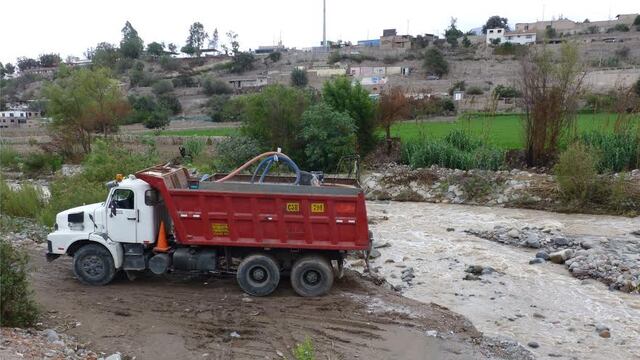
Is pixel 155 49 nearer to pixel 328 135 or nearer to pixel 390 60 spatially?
pixel 390 60

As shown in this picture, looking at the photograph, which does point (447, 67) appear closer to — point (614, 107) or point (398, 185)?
point (614, 107)

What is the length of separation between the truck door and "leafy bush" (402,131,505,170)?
1798 centimetres

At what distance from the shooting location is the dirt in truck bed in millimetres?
8258

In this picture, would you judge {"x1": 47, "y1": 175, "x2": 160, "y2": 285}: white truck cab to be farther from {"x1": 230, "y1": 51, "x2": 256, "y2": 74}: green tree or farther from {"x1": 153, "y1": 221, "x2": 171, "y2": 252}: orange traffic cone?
{"x1": 230, "y1": 51, "x2": 256, "y2": 74}: green tree

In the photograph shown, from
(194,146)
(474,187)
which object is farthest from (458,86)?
(474,187)

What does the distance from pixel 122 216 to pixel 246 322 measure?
321cm

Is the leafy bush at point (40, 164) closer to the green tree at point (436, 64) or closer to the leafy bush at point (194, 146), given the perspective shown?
the leafy bush at point (194, 146)

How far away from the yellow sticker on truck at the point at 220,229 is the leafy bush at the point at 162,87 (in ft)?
245

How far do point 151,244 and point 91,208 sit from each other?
140 centimetres

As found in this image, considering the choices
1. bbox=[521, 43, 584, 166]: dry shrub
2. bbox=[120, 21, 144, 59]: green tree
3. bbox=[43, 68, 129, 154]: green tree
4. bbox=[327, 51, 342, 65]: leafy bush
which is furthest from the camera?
bbox=[120, 21, 144, 59]: green tree

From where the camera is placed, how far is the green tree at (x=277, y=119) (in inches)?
1091

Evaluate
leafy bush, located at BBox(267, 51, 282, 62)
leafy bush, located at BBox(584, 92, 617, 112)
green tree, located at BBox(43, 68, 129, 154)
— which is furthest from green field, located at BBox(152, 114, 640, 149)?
leafy bush, located at BBox(267, 51, 282, 62)

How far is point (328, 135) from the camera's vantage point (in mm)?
26469

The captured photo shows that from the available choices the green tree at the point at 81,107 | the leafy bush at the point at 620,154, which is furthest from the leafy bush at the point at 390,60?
the leafy bush at the point at 620,154
